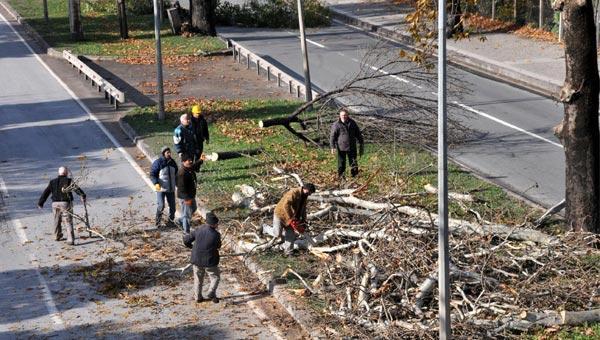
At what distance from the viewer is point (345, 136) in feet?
73.2

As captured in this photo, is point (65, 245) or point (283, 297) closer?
point (283, 297)

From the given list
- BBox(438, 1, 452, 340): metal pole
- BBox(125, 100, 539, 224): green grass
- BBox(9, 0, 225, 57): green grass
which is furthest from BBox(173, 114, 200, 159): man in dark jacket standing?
BBox(9, 0, 225, 57): green grass

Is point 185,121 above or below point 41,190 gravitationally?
above

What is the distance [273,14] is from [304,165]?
77.1 ft

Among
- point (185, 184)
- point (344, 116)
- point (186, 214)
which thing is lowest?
point (186, 214)

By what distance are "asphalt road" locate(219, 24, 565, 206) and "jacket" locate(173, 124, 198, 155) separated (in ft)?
15.4

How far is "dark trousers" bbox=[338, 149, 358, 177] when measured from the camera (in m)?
22.3

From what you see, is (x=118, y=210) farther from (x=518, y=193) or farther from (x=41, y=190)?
(x=518, y=193)

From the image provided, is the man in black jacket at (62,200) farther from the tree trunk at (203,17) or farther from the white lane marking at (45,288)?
the tree trunk at (203,17)

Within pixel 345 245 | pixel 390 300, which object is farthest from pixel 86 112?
pixel 390 300

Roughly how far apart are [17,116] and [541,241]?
1815cm

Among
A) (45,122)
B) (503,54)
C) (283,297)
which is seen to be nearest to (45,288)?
(283,297)

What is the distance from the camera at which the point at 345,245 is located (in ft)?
55.9

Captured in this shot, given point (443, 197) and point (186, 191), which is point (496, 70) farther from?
point (443, 197)
